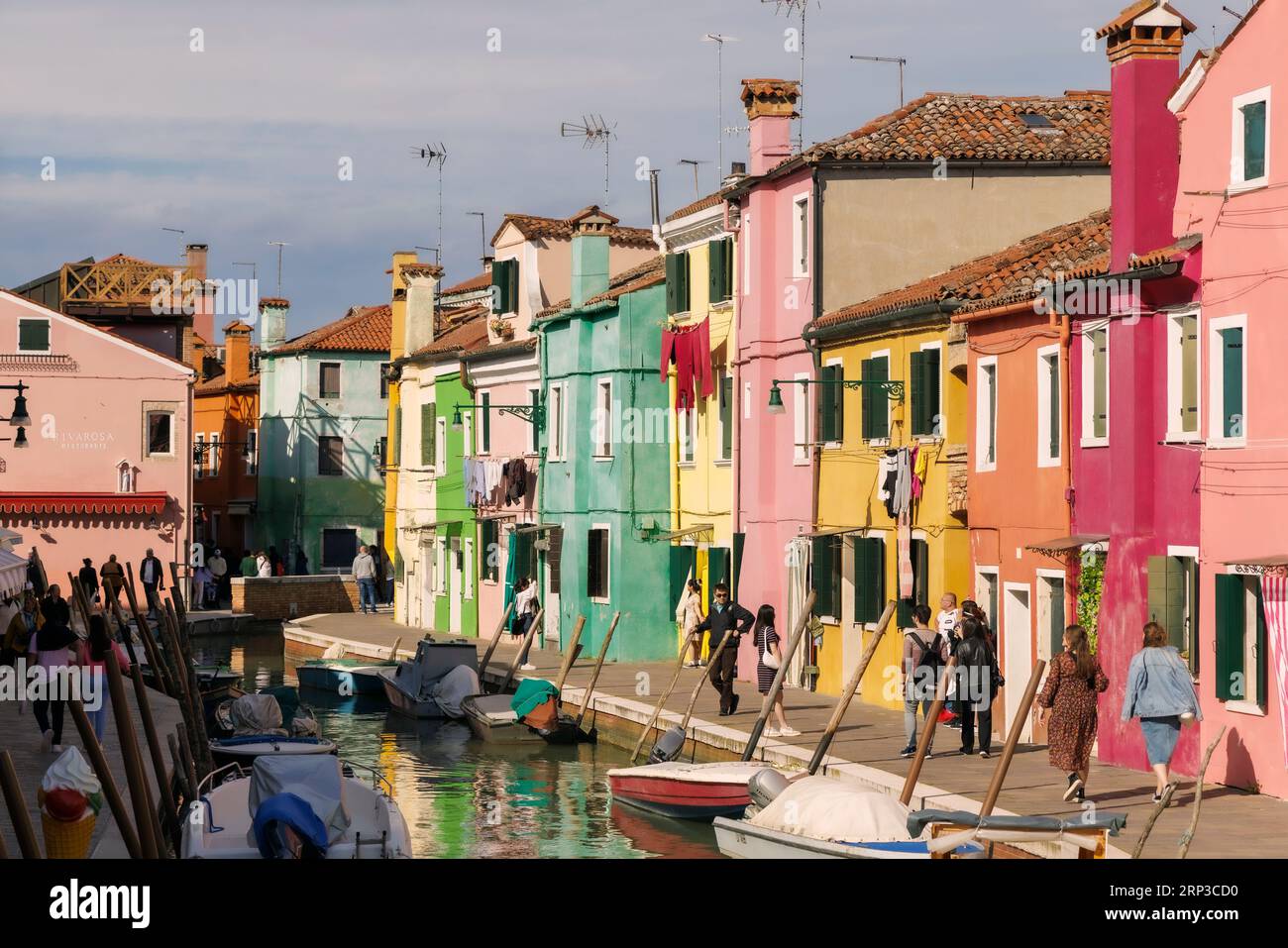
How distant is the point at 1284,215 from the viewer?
2041 centimetres

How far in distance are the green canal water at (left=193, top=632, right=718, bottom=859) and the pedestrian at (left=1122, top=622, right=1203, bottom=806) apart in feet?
17.3

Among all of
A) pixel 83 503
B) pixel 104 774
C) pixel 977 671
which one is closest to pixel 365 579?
pixel 83 503

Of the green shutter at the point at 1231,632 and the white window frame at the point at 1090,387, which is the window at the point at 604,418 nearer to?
the white window frame at the point at 1090,387

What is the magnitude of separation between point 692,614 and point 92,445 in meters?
26.0

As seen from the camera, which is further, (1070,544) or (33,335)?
(33,335)

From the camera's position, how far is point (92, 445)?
5709 cm

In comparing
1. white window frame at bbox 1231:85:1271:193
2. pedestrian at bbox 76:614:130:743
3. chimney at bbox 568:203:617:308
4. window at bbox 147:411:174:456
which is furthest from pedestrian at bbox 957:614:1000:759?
window at bbox 147:411:174:456

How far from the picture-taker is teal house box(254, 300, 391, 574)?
6950 cm

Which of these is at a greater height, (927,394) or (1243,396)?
(927,394)

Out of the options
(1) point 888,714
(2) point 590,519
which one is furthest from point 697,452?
(1) point 888,714

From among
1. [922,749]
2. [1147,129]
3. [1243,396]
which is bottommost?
[922,749]

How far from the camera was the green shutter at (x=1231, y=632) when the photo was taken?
20.9 metres

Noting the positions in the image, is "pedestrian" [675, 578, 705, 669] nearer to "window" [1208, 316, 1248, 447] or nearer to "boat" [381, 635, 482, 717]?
"boat" [381, 635, 482, 717]

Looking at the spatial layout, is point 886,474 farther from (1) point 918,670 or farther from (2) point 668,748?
(1) point 918,670
